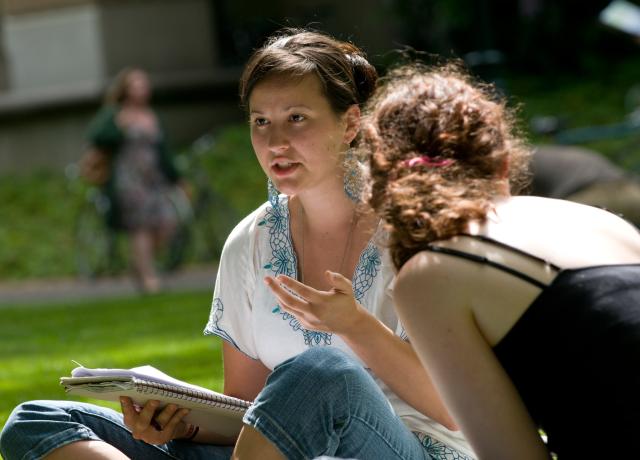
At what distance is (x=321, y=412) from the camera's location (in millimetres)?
3037

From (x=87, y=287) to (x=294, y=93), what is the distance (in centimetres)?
962

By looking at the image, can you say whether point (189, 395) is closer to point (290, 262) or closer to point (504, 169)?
point (290, 262)

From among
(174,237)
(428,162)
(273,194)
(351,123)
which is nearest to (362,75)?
(351,123)

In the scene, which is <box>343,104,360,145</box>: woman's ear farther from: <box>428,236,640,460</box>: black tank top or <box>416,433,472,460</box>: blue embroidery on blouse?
<box>428,236,640,460</box>: black tank top

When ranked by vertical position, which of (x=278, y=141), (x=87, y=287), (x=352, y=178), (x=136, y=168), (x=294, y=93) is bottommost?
(x=87, y=287)

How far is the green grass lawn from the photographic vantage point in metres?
6.48

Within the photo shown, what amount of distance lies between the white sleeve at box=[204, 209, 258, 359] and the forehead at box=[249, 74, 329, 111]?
33 cm

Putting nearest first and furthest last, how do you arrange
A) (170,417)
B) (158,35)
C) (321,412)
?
(321,412)
(170,417)
(158,35)

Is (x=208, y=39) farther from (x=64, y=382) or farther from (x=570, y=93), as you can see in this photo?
(x=64, y=382)

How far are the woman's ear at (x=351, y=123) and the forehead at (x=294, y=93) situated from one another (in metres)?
0.06

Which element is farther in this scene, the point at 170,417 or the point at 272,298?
the point at 272,298

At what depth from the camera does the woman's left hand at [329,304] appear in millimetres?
3068

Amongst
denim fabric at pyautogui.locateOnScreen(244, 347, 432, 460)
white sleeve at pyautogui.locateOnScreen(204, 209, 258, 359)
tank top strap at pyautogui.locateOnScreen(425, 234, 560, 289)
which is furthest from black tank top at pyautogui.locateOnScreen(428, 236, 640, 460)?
white sleeve at pyautogui.locateOnScreen(204, 209, 258, 359)

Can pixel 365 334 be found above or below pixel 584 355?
below
